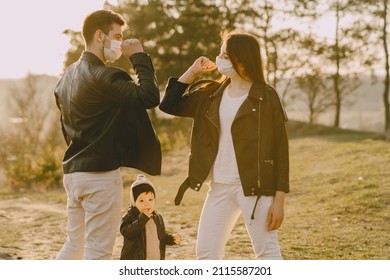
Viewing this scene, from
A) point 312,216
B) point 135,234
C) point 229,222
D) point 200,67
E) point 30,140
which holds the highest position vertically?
point 200,67

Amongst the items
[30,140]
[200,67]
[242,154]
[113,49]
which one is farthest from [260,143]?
[30,140]

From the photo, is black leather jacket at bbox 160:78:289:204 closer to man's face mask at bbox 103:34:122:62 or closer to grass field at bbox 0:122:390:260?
man's face mask at bbox 103:34:122:62

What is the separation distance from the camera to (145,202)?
4734 millimetres

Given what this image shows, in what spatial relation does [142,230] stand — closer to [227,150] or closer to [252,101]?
[227,150]

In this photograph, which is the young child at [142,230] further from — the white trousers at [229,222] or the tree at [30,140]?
the tree at [30,140]

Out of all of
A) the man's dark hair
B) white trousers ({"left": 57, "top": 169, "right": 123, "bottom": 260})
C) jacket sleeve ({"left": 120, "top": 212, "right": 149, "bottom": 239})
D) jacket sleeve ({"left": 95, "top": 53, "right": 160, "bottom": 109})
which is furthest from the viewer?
jacket sleeve ({"left": 120, "top": 212, "right": 149, "bottom": 239})

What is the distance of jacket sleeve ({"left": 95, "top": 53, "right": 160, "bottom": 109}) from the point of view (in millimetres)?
3984

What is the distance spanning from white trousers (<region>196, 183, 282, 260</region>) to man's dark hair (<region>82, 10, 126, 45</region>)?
47.8 inches

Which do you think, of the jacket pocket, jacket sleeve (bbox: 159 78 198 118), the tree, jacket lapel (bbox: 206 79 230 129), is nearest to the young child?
jacket sleeve (bbox: 159 78 198 118)

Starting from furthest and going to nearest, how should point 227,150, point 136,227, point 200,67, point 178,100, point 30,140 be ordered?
point 30,140, point 136,227, point 178,100, point 200,67, point 227,150

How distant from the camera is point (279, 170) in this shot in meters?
4.15

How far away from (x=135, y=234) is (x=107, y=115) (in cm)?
97

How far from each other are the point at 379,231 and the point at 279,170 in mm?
4737
